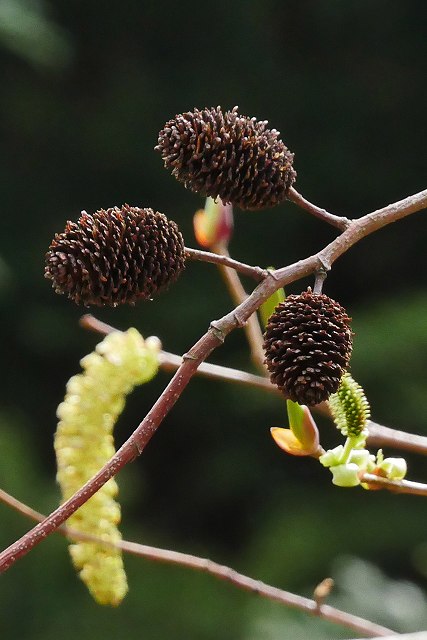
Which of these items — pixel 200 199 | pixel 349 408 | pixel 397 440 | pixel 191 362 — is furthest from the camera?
pixel 200 199

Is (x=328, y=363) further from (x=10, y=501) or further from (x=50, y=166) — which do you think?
(x=50, y=166)

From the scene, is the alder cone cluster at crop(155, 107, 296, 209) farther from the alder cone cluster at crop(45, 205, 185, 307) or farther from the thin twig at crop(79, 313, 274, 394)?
the thin twig at crop(79, 313, 274, 394)

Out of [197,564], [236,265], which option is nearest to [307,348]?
[236,265]

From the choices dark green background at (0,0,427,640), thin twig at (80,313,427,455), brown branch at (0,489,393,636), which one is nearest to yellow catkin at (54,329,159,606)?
brown branch at (0,489,393,636)

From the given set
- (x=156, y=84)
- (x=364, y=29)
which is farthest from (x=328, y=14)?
(x=156, y=84)

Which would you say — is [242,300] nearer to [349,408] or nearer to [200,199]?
[349,408]

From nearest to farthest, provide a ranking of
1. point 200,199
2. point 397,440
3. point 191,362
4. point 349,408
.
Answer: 1. point 191,362
2. point 349,408
3. point 397,440
4. point 200,199
